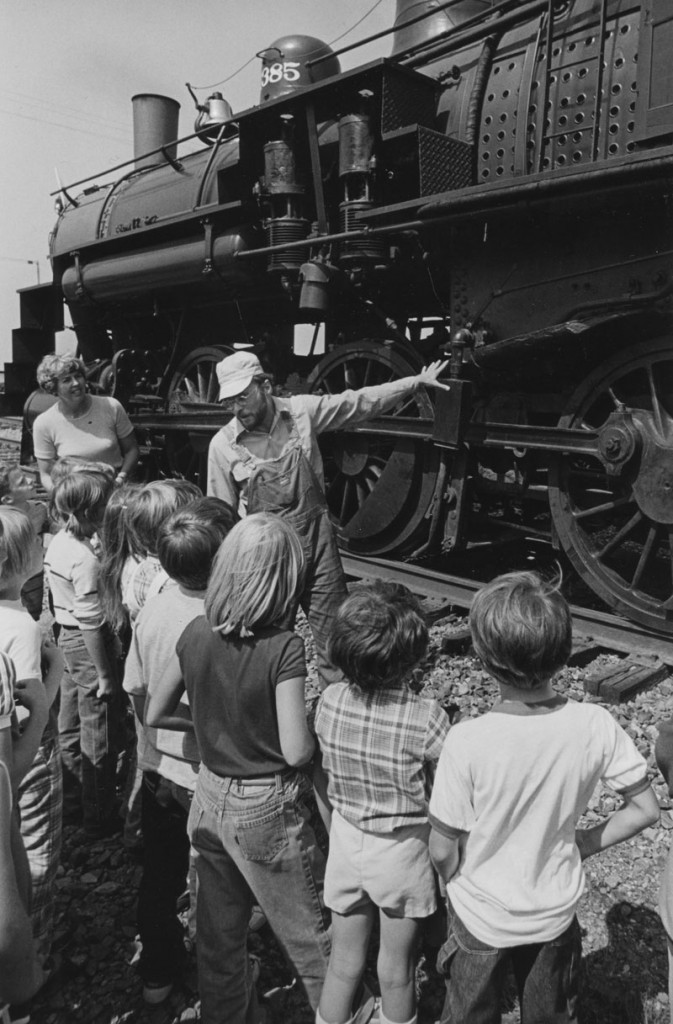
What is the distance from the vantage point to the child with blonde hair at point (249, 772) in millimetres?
1766

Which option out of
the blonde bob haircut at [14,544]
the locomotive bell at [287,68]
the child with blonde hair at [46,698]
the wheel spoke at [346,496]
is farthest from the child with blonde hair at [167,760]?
the locomotive bell at [287,68]

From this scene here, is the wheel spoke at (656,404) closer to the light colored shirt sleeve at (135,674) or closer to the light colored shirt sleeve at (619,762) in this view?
the light colored shirt sleeve at (619,762)

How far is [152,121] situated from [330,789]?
36.7 feet

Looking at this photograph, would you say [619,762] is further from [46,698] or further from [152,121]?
[152,121]

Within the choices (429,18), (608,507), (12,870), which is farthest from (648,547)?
(429,18)

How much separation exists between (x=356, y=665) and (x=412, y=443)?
11.8 feet

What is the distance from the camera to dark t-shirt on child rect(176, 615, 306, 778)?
5.80 ft

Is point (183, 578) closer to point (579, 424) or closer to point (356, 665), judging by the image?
point (356, 665)

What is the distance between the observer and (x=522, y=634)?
1.59 m

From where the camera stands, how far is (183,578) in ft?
7.07

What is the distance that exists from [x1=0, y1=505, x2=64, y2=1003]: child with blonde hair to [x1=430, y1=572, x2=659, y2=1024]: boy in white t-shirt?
98 centimetres

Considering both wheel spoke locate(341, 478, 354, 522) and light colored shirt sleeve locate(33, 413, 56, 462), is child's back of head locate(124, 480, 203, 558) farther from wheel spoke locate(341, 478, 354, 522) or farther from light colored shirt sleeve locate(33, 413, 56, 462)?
wheel spoke locate(341, 478, 354, 522)

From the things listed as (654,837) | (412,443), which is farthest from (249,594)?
(412,443)

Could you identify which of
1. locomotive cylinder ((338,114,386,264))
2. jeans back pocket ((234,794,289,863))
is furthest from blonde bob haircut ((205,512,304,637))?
locomotive cylinder ((338,114,386,264))
